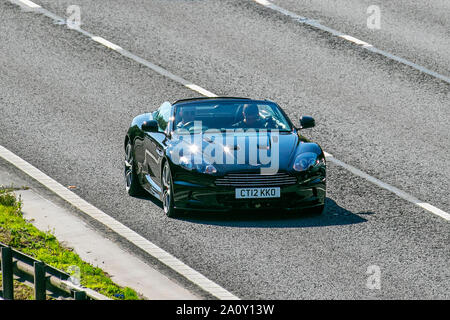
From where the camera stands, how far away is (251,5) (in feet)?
82.7

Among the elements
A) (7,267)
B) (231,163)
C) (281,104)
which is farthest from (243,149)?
(281,104)

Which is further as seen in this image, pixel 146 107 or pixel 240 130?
pixel 146 107

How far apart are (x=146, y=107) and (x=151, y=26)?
4.85 m

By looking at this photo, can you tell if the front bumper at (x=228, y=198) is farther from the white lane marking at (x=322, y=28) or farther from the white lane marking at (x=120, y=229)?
the white lane marking at (x=322, y=28)

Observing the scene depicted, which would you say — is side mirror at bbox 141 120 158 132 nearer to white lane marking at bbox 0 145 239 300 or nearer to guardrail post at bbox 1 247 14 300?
white lane marking at bbox 0 145 239 300

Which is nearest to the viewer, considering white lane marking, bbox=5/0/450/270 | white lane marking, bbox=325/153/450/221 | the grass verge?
the grass verge

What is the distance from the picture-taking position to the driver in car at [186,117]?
14.3m

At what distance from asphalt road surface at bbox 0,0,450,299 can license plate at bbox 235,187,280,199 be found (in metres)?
0.40

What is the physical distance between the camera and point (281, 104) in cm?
1955

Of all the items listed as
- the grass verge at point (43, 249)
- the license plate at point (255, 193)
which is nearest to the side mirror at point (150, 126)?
the license plate at point (255, 193)

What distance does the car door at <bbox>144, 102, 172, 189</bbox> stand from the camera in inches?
551

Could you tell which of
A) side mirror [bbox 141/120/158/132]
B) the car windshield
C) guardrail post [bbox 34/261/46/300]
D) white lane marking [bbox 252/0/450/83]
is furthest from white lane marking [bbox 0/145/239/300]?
white lane marking [bbox 252/0/450/83]
